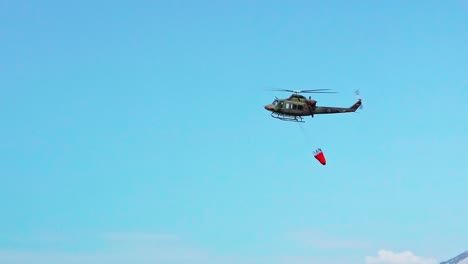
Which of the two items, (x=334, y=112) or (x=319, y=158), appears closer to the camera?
(x=319, y=158)

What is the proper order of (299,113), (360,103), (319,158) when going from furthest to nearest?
(360,103) < (299,113) < (319,158)

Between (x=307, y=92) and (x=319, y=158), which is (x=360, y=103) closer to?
(x=307, y=92)

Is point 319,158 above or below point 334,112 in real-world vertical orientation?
below

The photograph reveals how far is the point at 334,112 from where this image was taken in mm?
150125

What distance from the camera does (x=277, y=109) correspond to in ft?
468

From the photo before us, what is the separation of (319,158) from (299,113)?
1774 cm

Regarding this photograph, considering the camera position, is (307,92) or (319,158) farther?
(307,92)

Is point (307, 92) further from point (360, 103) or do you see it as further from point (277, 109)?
point (360, 103)

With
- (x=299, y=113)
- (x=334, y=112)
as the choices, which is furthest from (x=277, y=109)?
(x=334, y=112)

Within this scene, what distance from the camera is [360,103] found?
503 feet

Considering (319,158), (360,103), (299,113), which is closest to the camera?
(319,158)

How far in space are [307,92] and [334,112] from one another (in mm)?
10643

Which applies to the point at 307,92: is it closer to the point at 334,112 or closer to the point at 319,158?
the point at 334,112

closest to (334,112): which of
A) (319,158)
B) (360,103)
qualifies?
(360,103)
